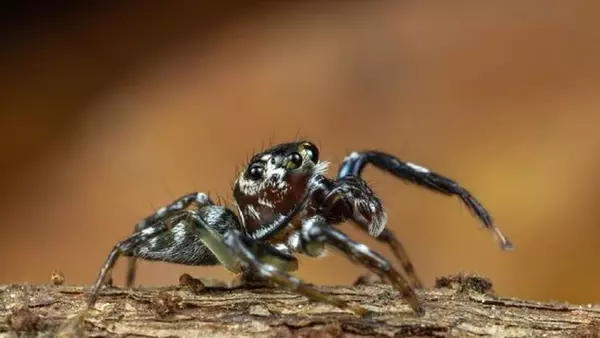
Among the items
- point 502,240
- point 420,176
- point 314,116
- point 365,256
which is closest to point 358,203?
point 420,176

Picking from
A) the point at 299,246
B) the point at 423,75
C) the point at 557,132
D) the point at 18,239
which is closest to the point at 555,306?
the point at 299,246

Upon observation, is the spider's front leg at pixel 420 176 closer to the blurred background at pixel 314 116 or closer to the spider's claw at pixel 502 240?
the spider's claw at pixel 502 240

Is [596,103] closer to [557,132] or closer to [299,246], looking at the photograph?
[557,132]

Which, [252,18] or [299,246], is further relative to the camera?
[252,18]

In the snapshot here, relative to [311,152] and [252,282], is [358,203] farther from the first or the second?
[252,282]

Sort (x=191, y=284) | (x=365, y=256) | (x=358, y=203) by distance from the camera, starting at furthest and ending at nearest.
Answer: (x=358, y=203)
(x=191, y=284)
(x=365, y=256)

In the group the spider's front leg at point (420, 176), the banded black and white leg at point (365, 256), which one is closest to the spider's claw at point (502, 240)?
Result: the spider's front leg at point (420, 176)

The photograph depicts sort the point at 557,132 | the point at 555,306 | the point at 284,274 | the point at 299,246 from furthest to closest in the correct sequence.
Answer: the point at 557,132, the point at 299,246, the point at 555,306, the point at 284,274
